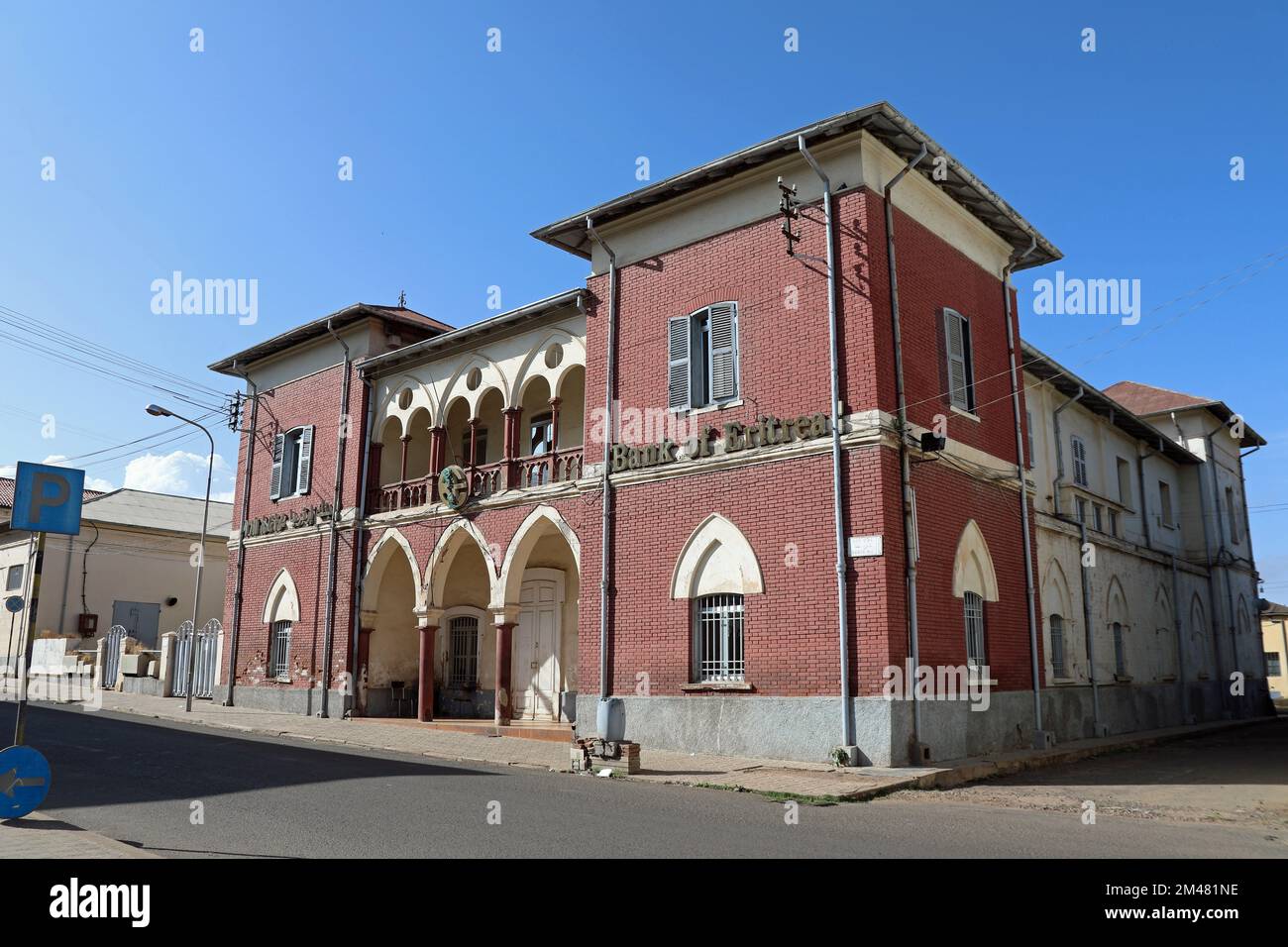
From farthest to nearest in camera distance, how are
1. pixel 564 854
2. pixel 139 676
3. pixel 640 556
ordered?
→ pixel 139 676, pixel 640 556, pixel 564 854

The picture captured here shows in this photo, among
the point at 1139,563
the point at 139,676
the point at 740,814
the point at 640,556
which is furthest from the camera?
the point at 139,676

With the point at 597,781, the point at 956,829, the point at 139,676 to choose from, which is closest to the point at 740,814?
the point at 956,829

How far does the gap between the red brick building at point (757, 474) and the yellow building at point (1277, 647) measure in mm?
40821

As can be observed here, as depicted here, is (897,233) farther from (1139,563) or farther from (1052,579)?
(1139,563)

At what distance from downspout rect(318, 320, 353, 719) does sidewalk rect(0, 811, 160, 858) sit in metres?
14.1

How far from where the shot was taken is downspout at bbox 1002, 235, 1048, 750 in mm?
16766

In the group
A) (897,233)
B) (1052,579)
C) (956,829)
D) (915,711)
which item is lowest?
(956,829)

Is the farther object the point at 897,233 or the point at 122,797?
the point at 897,233

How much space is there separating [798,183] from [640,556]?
21.4 feet

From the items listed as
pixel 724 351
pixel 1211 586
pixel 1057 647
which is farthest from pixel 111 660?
pixel 1211 586

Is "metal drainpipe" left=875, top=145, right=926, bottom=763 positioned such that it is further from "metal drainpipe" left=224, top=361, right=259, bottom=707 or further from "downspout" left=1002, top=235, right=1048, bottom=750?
"metal drainpipe" left=224, top=361, right=259, bottom=707

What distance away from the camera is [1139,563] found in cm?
2480

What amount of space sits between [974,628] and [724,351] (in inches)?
238

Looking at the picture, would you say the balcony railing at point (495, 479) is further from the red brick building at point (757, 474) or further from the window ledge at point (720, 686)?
the window ledge at point (720, 686)
